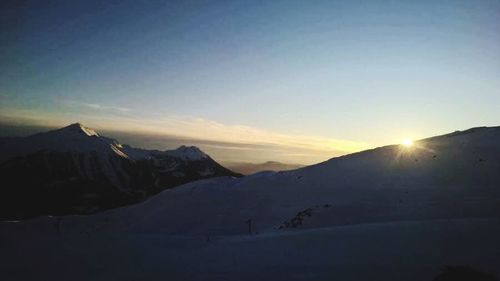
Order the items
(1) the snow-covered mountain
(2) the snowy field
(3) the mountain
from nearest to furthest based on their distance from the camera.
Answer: (2) the snowy field → (3) the mountain → (1) the snow-covered mountain

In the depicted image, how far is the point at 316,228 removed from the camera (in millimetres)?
17094

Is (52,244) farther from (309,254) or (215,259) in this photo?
(309,254)

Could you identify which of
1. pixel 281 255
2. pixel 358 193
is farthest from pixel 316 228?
pixel 358 193

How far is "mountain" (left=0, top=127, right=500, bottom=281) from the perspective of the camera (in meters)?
10.4

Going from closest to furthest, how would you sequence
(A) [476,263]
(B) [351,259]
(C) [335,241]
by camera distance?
(A) [476,263]
(B) [351,259]
(C) [335,241]

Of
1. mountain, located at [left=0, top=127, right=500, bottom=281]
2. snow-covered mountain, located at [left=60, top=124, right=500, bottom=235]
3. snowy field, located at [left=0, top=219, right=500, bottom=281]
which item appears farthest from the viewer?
snow-covered mountain, located at [left=60, top=124, right=500, bottom=235]

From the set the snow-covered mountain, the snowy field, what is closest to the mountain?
the snowy field

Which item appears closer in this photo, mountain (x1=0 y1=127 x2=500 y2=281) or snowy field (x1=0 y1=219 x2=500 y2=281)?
snowy field (x1=0 y1=219 x2=500 y2=281)

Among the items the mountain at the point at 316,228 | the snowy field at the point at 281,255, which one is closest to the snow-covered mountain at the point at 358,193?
the mountain at the point at 316,228

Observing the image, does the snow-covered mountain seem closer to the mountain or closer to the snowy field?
the mountain

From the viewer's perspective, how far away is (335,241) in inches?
504

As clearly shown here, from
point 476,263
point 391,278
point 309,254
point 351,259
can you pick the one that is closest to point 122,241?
point 309,254

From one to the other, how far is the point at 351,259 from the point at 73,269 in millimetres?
8369

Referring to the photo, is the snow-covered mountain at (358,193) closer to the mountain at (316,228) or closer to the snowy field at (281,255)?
the mountain at (316,228)
